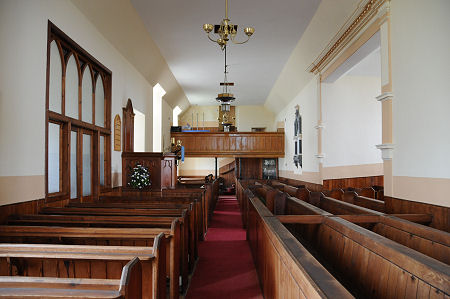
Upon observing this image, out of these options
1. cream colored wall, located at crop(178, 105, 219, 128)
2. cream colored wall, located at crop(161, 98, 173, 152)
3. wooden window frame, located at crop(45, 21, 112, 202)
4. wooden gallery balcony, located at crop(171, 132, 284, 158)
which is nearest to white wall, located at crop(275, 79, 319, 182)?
wooden gallery balcony, located at crop(171, 132, 284, 158)

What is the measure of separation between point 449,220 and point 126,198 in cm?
423

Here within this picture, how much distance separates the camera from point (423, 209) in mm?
3863

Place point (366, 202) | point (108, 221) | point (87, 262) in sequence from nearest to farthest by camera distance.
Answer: point (87, 262), point (108, 221), point (366, 202)

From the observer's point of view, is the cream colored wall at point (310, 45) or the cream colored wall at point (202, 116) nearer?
the cream colored wall at point (310, 45)

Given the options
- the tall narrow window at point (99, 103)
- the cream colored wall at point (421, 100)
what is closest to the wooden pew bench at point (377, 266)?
the cream colored wall at point (421, 100)

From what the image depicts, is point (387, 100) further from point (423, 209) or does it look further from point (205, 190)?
point (205, 190)

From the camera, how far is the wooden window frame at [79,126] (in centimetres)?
480

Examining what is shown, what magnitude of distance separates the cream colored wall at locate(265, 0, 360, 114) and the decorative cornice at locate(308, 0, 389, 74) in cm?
11

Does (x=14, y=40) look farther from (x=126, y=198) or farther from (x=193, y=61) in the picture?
(x=193, y=61)

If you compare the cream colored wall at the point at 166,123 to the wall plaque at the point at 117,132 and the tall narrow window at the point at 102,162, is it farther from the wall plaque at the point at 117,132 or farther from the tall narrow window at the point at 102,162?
the tall narrow window at the point at 102,162

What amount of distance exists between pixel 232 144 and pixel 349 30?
28.0 ft

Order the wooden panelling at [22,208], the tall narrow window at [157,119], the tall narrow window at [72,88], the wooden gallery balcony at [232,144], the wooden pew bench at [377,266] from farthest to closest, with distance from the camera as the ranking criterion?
the wooden gallery balcony at [232,144]
the tall narrow window at [157,119]
the tall narrow window at [72,88]
the wooden panelling at [22,208]
the wooden pew bench at [377,266]

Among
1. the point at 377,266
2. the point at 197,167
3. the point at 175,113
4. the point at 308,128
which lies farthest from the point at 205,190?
the point at 197,167

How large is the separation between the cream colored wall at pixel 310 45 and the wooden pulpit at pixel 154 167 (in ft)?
14.0
